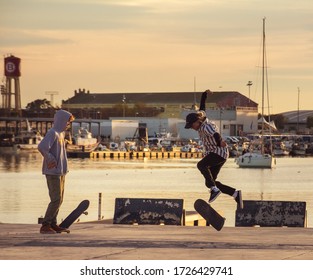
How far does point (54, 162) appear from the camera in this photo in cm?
1658

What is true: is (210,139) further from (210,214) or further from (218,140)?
(210,214)

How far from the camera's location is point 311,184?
102 meters

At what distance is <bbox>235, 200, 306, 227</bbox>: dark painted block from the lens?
772 inches

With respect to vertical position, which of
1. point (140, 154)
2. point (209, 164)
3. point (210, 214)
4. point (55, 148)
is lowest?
point (140, 154)

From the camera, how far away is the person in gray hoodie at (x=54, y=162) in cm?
1656

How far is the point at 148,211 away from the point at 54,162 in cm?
388

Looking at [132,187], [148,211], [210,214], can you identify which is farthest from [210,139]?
[132,187]

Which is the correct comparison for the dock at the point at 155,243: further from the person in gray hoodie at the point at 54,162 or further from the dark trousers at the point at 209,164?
the dark trousers at the point at 209,164

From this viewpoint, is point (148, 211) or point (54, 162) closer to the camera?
point (54, 162)

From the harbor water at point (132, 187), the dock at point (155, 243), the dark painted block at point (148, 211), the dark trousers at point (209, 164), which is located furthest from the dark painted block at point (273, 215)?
the harbor water at point (132, 187)

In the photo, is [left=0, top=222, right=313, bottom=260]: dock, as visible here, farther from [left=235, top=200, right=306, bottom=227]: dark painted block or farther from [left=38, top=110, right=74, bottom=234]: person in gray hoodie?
[left=235, top=200, right=306, bottom=227]: dark painted block
